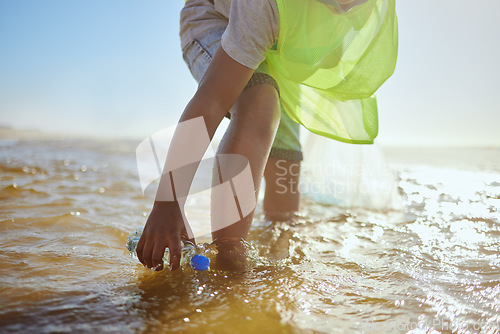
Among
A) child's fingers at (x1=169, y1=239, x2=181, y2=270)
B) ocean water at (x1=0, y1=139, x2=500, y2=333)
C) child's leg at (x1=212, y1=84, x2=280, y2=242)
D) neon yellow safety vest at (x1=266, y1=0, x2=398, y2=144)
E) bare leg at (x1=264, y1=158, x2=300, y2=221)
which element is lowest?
ocean water at (x1=0, y1=139, x2=500, y2=333)

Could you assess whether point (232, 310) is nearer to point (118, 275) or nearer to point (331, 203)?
point (118, 275)

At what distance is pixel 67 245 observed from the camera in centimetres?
117

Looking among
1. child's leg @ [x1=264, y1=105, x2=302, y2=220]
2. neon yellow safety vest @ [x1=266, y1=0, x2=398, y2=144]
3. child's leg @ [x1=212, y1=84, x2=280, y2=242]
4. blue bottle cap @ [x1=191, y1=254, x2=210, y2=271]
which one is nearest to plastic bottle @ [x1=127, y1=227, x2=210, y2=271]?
blue bottle cap @ [x1=191, y1=254, x2=210, y2=271]

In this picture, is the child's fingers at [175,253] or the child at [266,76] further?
the child at [266,76]

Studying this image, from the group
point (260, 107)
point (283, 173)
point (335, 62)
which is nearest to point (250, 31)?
point (260, 107)

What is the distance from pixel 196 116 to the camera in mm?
1031

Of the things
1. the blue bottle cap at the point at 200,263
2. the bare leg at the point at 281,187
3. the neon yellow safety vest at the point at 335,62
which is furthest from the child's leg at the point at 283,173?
the blue bottle cap at the point at 200,263

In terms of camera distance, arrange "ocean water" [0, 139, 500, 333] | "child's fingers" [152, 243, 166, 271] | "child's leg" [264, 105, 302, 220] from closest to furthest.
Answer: "ocean water" [0, 139, 500, 333] → "child's fingers" [152, 243, 166, 271] → "child's leg" [264, 105, 302, 220]

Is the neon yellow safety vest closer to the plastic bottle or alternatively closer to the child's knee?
the child's knee

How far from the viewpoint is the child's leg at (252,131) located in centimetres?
118

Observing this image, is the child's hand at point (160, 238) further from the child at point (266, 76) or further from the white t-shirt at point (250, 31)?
the white t-shirt at point (250, 31)

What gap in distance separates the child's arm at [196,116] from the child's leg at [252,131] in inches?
5.5

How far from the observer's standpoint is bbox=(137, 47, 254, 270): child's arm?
92 cm

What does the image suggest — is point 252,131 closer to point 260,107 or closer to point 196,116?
point 260,107
